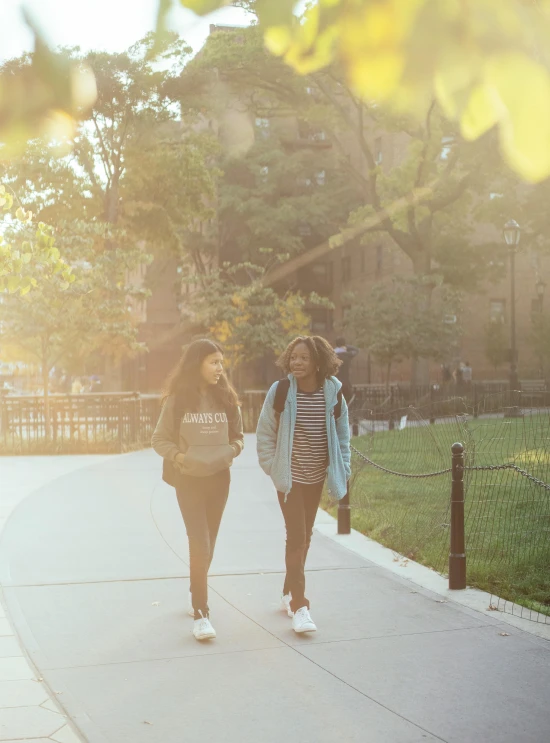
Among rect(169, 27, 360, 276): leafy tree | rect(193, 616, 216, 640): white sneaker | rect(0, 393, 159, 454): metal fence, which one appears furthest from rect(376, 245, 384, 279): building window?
rect(193, 616, 216, 640): white sneaker

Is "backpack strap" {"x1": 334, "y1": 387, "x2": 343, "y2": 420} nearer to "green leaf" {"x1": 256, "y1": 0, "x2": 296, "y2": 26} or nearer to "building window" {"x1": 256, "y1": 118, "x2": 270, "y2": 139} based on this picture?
"green leaf" {"x1": 256, "y1": 0, "x2": 296, "y2": 26}

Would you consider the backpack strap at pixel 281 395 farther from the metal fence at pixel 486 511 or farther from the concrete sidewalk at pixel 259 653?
the metal fence at pixel 486 511

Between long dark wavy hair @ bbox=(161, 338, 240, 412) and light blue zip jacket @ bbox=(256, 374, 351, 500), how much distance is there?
1.00 ft

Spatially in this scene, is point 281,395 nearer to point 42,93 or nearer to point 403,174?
point 42,93

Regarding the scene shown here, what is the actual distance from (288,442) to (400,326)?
24.6 metres

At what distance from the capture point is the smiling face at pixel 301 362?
6.32 metres

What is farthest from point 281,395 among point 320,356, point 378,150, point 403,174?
point 378,150

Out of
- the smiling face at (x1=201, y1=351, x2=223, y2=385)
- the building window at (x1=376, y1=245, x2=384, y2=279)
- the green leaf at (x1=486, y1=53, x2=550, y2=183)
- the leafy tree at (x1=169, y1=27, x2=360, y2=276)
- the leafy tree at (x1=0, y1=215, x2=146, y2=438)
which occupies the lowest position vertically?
the smiling face at (x1=201, y1=351, x2=223, y2=385)

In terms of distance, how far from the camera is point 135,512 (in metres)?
11.5

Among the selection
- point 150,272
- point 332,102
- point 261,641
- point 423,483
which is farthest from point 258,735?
point 150,272

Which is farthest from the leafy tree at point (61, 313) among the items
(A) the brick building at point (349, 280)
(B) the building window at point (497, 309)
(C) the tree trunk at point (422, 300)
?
(B) the building window at point (497, 309)

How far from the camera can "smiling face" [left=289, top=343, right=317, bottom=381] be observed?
6.32m

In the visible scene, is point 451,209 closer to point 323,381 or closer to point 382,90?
point 323,381

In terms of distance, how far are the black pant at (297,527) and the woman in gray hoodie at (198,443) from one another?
439 mm
